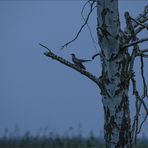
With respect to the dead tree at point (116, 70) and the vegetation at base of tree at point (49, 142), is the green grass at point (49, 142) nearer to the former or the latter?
the vegetation at base of tree at point (49, 142)

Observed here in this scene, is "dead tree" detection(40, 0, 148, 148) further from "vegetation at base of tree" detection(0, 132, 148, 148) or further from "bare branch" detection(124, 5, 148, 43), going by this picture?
"vegetation at base of tree" detection(0, 132, 148, 148)

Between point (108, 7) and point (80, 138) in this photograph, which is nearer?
point (108, 7)

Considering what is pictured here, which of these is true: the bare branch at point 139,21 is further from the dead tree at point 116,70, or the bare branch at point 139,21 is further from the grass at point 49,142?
the grass at point 49,142

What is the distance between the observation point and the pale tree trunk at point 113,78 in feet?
10.9

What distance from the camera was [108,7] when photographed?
3.52 metres

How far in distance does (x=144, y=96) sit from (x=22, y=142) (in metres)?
22.7

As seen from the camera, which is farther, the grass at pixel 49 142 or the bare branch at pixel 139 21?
the grass at pixel 49 142

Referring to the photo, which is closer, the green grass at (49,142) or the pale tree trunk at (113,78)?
the pale tree trunk at (113,78)

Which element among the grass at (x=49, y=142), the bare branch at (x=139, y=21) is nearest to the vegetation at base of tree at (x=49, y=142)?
the grass at (x=49, y=142)

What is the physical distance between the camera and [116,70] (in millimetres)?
3404

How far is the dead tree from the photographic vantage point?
3.32 metres

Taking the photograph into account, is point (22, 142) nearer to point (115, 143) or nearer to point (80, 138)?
point (80, 138)

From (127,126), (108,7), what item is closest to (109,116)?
(127,126)

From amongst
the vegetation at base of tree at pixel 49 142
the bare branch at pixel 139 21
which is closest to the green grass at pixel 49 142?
the vegetation at base of tree at pixel 49 142
